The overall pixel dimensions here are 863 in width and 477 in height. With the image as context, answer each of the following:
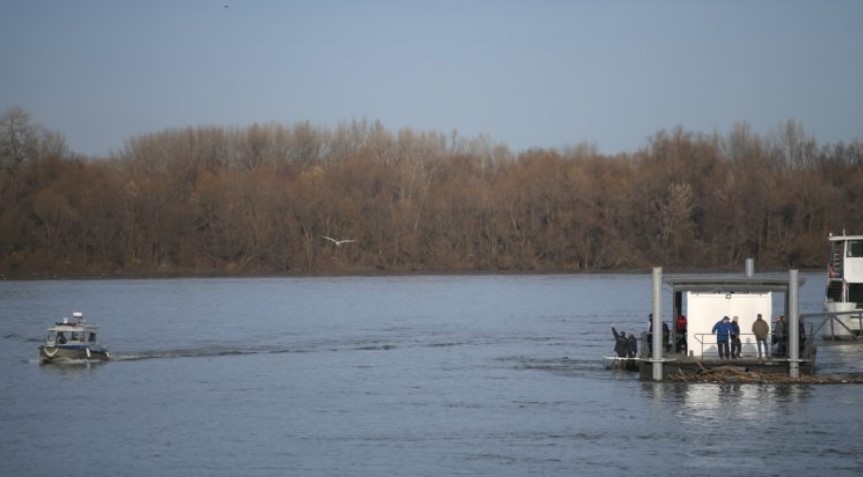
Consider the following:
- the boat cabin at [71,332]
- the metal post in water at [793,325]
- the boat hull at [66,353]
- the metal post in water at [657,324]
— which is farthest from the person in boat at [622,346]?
the boat hull at [66,353]

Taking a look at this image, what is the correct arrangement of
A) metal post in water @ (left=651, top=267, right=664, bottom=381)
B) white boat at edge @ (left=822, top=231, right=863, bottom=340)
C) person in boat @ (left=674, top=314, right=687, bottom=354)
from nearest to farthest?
metal post in water @ (left=651, top=267, right=664, bottom=381) → person in boat @ (left=674, top=314, right=687, bottom=354) → white boat at edge @ (left=822, top=231, right=863, bottom=340)

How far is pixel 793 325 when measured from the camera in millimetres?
39719

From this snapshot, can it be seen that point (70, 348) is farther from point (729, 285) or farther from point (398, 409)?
point (729, 285)

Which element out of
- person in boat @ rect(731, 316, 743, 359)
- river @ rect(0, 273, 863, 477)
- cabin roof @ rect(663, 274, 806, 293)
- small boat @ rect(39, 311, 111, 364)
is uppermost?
cabin roof @ rect(663, 274, 806, 293)

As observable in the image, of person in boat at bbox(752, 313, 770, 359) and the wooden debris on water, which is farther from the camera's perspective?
the wooden debris on water

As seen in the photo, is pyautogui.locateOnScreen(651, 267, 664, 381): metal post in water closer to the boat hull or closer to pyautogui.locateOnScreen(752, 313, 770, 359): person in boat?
pyautogui.locateOnScreen(752, 313, 770, 359): person in boat

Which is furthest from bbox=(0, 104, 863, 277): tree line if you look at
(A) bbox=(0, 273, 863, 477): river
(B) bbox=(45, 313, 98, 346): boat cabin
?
(B) bbox=(45, 313, 98, 346): boat cabin

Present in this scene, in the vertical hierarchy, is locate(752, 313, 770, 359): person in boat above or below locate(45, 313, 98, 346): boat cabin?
above

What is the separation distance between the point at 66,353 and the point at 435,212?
8310 centimetres

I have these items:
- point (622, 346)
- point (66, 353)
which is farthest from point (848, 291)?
point (66, 353)

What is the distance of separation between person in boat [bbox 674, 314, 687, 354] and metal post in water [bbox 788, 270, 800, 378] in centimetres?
353

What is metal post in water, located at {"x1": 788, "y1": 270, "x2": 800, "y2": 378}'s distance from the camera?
39219mm

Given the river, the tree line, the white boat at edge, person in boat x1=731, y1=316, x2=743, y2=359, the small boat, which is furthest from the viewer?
the tree line

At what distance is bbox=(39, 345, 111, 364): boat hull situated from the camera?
172 feet
